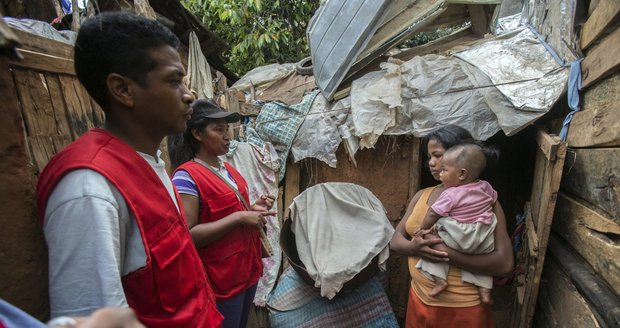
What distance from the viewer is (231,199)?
200 centimetres

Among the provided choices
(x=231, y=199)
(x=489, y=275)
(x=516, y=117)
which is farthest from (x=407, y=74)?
(x=231, y=199)

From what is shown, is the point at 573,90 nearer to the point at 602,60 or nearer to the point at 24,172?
the point at 602,60

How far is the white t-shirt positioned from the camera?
83cm

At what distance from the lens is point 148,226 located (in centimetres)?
99

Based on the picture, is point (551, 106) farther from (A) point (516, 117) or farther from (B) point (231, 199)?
(B) point (231, 199)

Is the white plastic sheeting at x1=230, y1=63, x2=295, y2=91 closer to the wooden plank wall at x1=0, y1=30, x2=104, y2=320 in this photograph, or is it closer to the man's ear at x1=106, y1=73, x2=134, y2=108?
the wooden plank wall at x1=0, y1=30, x2=104, y2=320

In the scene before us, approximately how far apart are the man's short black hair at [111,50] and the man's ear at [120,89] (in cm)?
2

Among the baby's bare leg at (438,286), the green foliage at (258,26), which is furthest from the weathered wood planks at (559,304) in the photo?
the green foliage at (258,26)

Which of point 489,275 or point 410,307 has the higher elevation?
point 489,275

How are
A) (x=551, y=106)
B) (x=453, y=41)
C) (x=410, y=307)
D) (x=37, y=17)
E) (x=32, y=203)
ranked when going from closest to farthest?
(x=32, y=203)
(x=410, y=307)
(x=551, y=106)
(x=37, y=17)
(x=453, y=41)

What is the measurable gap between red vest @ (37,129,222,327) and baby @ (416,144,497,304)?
158cm

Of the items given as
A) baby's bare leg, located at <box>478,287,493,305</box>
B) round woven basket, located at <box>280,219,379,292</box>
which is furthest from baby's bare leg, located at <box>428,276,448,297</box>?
round woven basket, located at <box>280,219,379,292</box>

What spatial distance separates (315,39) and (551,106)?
2.64 m

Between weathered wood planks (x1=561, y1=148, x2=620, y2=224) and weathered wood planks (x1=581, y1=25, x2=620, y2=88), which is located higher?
weathered wood planks (x1=581, y1=25, x2=620, y2=88)
